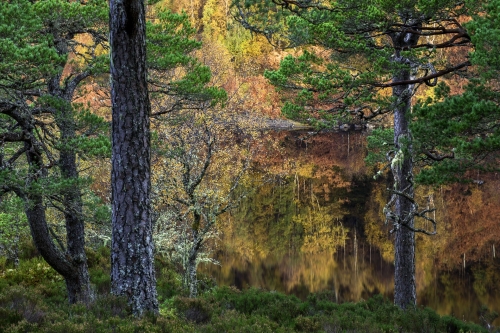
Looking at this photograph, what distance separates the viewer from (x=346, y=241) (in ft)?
62.3

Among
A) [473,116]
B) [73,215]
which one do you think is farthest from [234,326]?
[473,116]

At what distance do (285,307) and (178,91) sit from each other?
3954mm

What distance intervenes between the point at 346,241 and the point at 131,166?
15.6 m

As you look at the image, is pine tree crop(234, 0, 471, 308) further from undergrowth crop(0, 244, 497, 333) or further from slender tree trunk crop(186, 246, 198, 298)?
slender tree trunk crop(186, 246, 198, 298)

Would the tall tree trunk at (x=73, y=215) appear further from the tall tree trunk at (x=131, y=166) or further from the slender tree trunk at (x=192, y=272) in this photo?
the slender tree trunk at (x=192, y=272)

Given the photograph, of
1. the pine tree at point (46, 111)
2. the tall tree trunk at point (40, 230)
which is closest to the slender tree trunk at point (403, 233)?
the pine tree at point (46, 111)

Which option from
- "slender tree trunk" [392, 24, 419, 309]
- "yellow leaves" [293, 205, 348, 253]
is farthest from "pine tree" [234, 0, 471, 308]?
"yellow leaves" [293, 205, 348, 253]

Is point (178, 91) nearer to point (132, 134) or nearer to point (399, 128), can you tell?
point (132, 134)

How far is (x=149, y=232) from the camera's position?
483 centimetres

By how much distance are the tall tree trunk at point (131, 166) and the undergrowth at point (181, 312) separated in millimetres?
271

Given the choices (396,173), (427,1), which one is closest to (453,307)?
(396,173)

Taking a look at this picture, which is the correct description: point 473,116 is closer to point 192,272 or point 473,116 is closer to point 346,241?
point 192,272

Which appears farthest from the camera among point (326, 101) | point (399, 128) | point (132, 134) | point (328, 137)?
point (328, 137)

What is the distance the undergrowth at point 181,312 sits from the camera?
4012 millimetres
